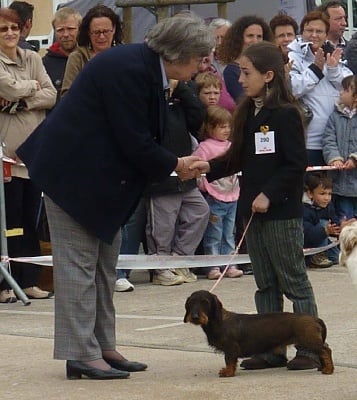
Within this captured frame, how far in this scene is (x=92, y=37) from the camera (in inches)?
367

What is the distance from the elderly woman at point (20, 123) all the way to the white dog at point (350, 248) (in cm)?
382

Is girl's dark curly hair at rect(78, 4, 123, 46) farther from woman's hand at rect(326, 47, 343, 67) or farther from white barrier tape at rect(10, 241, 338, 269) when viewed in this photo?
woman's hand at rect(326, 47, 343, 67)

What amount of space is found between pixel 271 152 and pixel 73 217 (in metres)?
1.17

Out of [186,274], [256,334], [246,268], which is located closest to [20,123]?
[186,274]

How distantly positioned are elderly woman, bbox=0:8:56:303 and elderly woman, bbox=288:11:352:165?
263 cm

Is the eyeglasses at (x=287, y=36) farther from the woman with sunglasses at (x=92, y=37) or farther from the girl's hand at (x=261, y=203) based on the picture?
the girl's hand at (x=261, y=203)

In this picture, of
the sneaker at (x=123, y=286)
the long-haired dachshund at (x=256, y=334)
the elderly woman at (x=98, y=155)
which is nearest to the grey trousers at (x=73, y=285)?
the elderly woman at (x=98, y=155)

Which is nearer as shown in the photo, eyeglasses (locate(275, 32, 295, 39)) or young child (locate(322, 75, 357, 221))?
young child (locate(322, 75, 357, 221))

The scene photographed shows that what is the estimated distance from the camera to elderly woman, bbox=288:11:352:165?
1050 centimetres

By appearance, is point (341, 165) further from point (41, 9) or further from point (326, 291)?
point (41, 9)

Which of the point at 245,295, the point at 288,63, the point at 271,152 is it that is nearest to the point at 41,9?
the point at 288,63

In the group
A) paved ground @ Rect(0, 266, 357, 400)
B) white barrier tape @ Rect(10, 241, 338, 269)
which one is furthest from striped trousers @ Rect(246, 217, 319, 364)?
white barrier tape @ Rect(10, 241, 338, 269)

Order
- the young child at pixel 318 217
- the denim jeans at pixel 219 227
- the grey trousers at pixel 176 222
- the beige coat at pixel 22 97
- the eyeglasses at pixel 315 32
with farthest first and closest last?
the eyeglasses at pixel 315 32 < the young child at pixel 318 217 < the denim jeans at pixel 219 227 < the grey trousers at pixel 176 222 < the beige coat at pixel 22 97

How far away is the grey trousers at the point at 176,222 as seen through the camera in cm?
957
